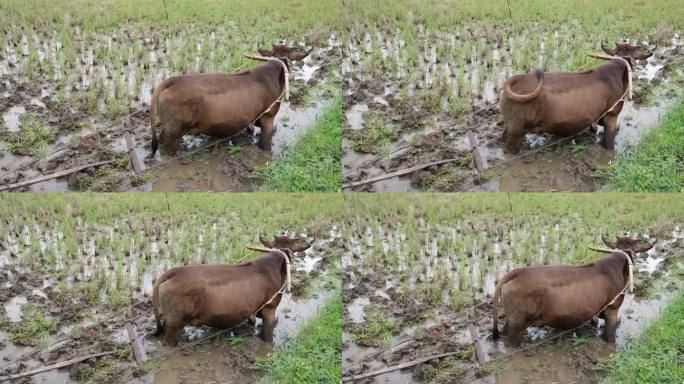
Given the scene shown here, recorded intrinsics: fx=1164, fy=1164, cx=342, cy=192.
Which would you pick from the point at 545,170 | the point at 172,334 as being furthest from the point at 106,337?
the point at 545,170

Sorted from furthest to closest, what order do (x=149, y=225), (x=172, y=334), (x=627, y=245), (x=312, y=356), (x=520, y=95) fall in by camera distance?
(x=149, y=225), (x=627, y=245), (x=312, y=356), (x=520, y=95), (x=172, y=334)

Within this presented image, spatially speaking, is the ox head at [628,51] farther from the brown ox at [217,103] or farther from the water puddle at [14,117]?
the water puddle at [14,117]

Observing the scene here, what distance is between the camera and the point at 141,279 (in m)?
9.73

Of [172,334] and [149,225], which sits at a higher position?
[149,225]

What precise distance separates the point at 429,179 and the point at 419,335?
4.13 feet

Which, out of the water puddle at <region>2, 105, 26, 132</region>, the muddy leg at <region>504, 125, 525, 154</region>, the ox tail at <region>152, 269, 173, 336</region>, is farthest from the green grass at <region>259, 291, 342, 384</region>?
the water puddle at <region>2, 105, 26, 132</region>

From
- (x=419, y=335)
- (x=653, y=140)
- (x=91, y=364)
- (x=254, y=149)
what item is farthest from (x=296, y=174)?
(x=653, y=140)

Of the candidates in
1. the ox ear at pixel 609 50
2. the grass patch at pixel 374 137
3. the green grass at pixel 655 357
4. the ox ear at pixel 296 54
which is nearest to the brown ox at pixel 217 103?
the ox ear at pixel 296 54

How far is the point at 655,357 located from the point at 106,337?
4295 millimetres

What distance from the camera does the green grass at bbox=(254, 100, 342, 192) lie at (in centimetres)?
954

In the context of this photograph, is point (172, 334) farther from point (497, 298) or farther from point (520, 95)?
point (520, 95)

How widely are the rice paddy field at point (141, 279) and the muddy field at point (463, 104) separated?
79 cm

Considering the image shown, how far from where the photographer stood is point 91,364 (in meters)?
8.98

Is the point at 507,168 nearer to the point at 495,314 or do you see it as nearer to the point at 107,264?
the point at 495,314
